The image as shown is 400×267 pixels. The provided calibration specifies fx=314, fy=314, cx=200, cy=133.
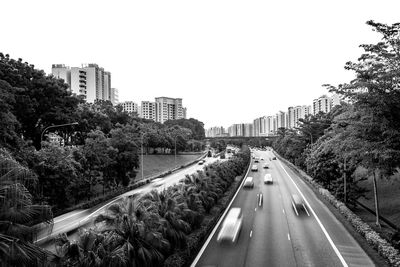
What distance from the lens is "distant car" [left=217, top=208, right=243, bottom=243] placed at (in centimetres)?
2133

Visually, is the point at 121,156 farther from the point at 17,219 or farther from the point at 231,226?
the point at 17,219

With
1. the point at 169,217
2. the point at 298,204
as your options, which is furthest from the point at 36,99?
the point at 298,204

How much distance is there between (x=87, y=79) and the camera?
5285 inches

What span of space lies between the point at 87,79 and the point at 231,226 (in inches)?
4909

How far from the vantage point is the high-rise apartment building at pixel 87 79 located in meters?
125

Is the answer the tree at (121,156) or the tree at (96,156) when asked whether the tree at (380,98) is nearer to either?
the tree at (96,156)

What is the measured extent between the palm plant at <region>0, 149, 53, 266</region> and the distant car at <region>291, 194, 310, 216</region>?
1032 inches

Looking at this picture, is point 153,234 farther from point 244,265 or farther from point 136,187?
point 136,187

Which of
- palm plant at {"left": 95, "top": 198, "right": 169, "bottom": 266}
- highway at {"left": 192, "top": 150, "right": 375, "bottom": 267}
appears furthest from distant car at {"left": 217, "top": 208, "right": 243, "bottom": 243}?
palm plant at {"left": 95, "top": 198, "right": 169, "bottom": 266}

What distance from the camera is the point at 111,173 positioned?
40312 mm

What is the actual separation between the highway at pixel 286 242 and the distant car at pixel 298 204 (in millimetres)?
302

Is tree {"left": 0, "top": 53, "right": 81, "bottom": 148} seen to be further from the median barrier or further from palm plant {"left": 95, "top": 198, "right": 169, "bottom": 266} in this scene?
the median barrier

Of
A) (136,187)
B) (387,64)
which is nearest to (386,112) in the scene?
(387,64)

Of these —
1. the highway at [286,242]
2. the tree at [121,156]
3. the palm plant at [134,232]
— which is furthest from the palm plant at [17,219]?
the tree at [121,156]
